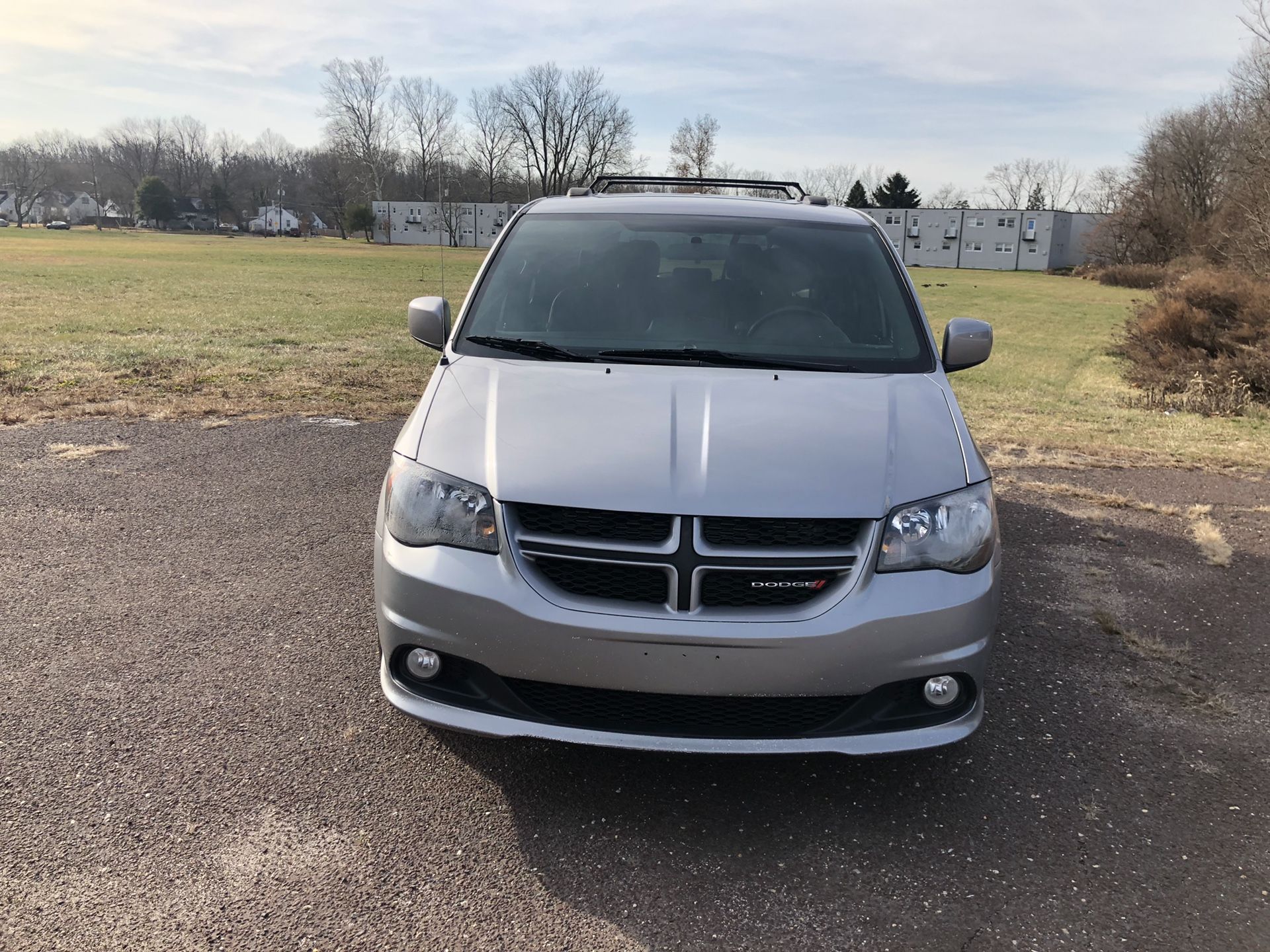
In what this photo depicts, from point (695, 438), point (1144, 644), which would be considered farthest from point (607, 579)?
point (1144, 644)

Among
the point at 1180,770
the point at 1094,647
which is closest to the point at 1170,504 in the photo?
the point at 1094,647

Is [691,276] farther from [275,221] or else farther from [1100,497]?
[275,221]

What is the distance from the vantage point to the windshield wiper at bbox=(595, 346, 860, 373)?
3.54 metres

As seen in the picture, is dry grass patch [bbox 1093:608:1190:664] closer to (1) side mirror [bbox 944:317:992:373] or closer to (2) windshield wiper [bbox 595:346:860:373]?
(1) side mirror [bbox 944:317:992:373]

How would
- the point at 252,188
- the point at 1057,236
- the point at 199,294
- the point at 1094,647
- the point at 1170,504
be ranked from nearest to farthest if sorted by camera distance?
the point at 1094,647 → the point at 1170,504 → the point at 199,294 → the point at 1057,236 → the point at 252,188

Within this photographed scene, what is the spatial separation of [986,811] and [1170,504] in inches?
185

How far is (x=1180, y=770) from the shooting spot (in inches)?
127

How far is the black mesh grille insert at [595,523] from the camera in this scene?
266 centimetres

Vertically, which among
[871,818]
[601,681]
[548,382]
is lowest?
[871,818]

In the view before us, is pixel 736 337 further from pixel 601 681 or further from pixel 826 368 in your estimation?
pixel 601 681

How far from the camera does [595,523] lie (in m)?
2.69

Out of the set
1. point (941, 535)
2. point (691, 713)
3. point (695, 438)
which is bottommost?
point (691, 713)

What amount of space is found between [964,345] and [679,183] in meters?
1.99

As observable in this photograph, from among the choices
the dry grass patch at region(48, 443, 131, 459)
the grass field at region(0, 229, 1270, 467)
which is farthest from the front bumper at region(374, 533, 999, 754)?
the grass field at region(0, 229, 1270, 467)
